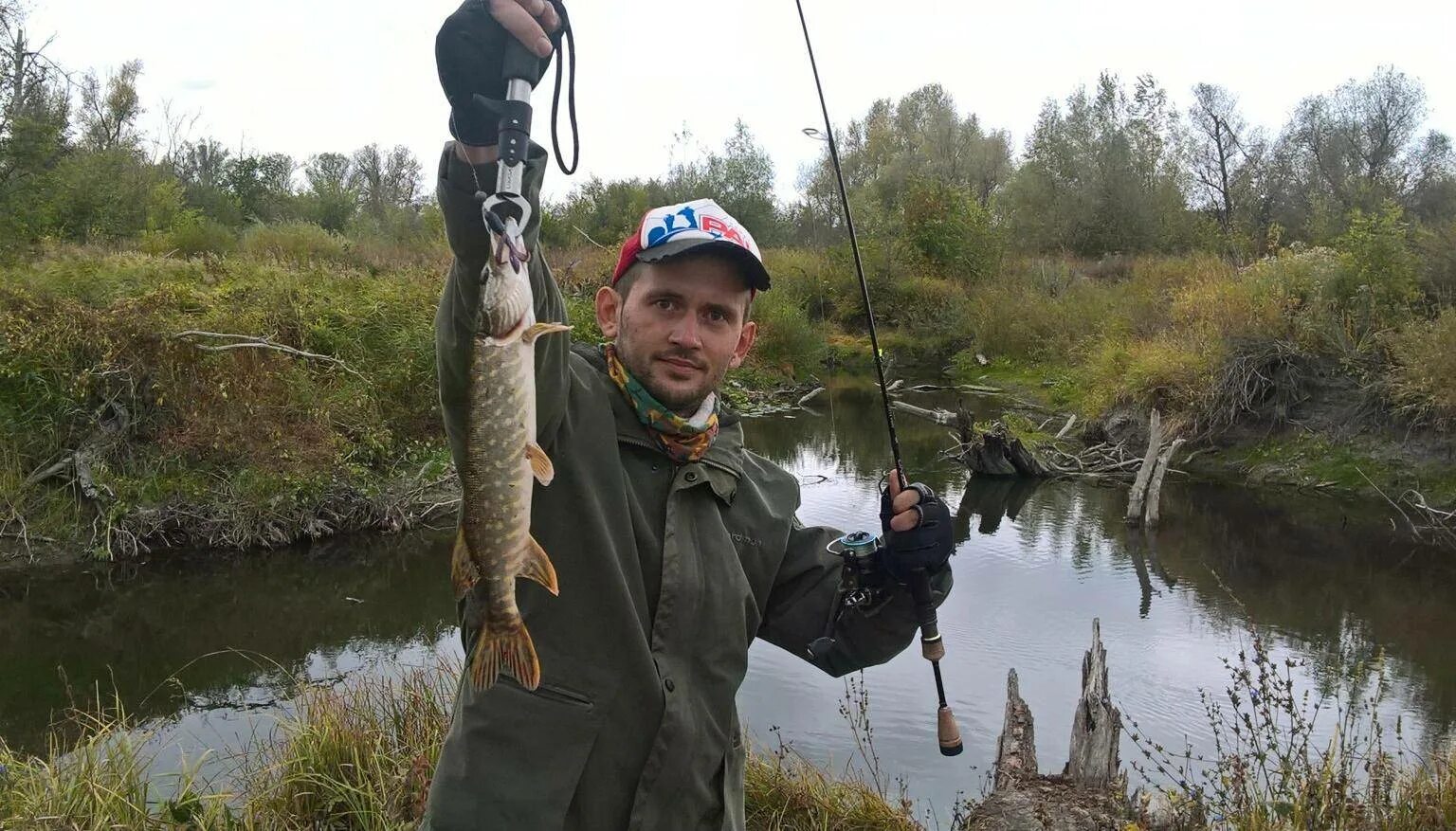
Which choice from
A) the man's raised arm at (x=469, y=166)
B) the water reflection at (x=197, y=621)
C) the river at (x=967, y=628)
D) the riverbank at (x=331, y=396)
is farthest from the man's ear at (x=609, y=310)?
the riverbank at (x=331, y=396)

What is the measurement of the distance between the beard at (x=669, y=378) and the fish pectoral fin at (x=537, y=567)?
439mm

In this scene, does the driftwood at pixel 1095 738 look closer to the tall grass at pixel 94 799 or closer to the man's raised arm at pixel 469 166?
the tall grass at pixel 94 799

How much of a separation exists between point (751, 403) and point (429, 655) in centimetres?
1526

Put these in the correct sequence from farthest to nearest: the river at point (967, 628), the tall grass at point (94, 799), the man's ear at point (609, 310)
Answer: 1. the river at point (967, 628)
2. the tall grass at point (94, 799)
3. the man's ear at point (609, 310)

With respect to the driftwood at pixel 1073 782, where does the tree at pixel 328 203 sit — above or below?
above

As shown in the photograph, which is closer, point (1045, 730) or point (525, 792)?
point (525, 792)

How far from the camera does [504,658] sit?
70.0 inches

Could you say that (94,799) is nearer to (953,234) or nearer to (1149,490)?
(1149,490)

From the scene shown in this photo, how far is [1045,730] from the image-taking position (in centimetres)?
697

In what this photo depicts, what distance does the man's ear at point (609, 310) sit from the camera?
2180mm

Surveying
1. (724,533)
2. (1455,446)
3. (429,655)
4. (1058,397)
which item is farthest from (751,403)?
(724,533)

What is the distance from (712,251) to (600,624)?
Result: 0.85m

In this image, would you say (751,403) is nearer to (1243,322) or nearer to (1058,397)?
(1058,397)

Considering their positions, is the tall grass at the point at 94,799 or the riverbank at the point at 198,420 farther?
the riverbank at the point at 198,420
